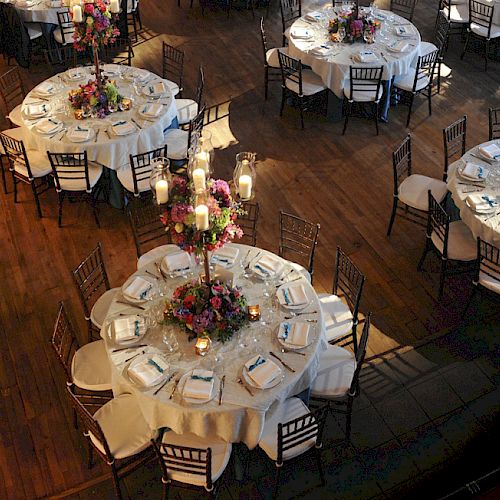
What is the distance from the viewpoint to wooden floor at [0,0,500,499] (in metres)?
5.61

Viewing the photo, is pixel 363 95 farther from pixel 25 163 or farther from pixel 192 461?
pixel 192 461

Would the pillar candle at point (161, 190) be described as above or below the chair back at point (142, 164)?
above

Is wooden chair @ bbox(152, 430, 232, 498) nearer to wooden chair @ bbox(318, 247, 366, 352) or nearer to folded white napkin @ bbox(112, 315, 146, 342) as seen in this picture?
folded white napkin @ bbox(112, 315, 146, 342)

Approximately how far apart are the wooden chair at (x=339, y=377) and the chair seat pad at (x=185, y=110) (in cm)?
369

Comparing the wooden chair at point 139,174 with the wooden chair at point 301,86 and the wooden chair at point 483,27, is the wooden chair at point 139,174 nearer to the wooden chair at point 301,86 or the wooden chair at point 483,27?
the wooden chair at point 301,86

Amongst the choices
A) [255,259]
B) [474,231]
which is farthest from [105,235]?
[474,231]

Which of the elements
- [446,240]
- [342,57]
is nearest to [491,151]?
[446,240]

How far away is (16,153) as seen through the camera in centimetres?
720

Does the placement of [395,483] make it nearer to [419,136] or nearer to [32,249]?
[32,249]

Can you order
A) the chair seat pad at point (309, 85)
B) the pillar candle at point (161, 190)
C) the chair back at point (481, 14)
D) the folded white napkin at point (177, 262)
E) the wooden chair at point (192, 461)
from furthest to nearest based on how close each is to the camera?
the chair back at point (481, 14)
the chair seat pad at point (309, 85)
the folded white napkin at point (177, 262)
the pillar candle at point (161, 190)
the wooden chair at point (192, 461)

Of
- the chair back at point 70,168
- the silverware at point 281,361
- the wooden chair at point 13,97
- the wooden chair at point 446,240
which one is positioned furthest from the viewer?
the wooden chair at point 13,97

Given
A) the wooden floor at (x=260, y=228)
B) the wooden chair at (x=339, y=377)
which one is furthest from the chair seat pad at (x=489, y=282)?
the wooden chair at (x=339, y=377)

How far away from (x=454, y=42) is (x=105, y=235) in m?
6.42

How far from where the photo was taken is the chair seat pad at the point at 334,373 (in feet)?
17.0
